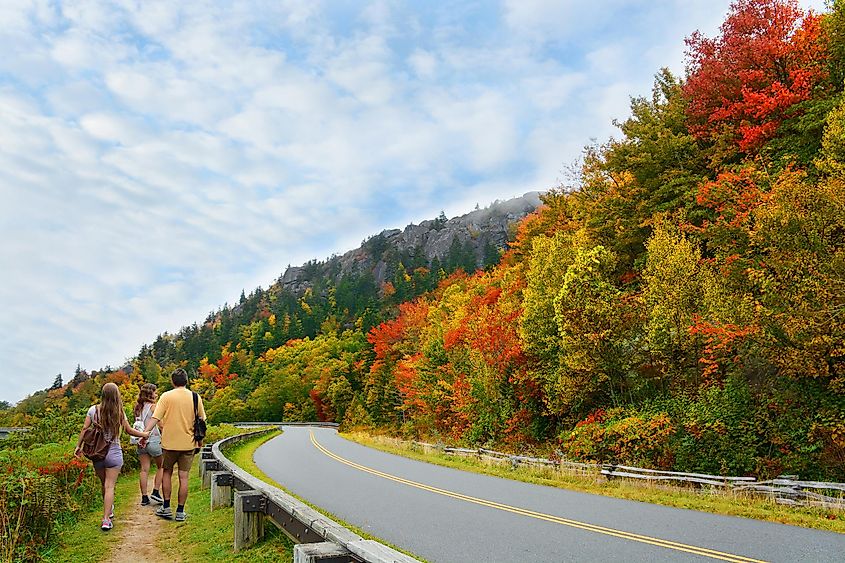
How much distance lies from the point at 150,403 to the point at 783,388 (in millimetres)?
15889

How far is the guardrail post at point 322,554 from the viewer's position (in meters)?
4.60

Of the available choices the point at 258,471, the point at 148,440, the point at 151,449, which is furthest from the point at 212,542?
the point at 258,471

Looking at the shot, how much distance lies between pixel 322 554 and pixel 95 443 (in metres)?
4.86

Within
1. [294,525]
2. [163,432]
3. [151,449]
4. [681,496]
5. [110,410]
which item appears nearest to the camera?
[294,525]

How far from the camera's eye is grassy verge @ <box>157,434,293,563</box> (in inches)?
272

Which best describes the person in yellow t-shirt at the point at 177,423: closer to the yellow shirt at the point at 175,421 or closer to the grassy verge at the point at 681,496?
the yellow shirt at the point at 175,421

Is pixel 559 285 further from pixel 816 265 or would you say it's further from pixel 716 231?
pixel 816 265

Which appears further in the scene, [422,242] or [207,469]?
[422,242]

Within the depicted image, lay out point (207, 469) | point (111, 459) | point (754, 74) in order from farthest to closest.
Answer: point (754, 74), point (207, 469), point (111, 459)

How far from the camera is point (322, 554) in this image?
4.63 meters

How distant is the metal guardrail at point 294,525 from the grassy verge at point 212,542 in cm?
21

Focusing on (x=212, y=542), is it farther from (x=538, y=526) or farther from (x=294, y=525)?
(x=538, y=526)

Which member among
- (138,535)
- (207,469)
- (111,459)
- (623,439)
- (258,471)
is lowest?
(258,471)

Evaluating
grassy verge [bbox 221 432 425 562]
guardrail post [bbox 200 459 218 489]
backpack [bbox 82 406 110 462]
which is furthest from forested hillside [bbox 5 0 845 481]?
backpack [bbox 82 406 110 462]
